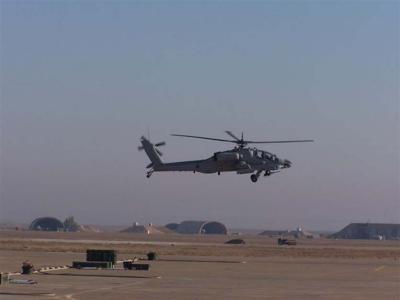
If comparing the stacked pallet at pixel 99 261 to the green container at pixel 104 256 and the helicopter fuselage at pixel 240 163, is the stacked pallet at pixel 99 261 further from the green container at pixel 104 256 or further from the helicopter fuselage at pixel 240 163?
the helicopter fuselage at pixel 240 163

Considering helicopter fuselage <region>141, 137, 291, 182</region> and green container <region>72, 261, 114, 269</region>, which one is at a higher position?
helicopter fuselage <region>141, 137, 291, 182</region>

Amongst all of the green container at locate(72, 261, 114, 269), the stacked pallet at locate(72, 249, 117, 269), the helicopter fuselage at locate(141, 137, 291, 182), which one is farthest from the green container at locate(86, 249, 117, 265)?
the helicopter fuselage at locate(141, 137, 291, 182)

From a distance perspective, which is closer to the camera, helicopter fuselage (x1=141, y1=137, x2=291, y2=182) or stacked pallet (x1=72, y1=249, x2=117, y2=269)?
stacked pallet (x1=72, y1=249, x2=117, y2=269)

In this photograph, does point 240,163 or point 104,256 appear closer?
point 104,256

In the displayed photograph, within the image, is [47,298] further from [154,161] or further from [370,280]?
[154,161]

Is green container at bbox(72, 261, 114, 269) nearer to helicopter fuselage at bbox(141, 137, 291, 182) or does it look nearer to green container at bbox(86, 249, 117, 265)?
green container at bbox(86, 249, 117, 265)

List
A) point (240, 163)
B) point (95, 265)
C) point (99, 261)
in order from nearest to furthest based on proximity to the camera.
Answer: point (95, 265), point (99, 261), point (240, 163)

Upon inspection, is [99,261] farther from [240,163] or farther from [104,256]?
[240,163]

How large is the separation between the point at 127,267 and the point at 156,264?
27.5 feet

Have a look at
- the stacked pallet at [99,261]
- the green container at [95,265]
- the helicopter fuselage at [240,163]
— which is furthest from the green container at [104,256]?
the helicopter fuselage at [240,163]

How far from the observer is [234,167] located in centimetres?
7144

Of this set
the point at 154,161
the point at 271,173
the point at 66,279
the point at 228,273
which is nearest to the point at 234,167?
the point at 271,173

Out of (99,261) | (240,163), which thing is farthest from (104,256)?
(240,163)

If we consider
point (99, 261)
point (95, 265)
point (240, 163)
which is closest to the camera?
point (95, 265)
